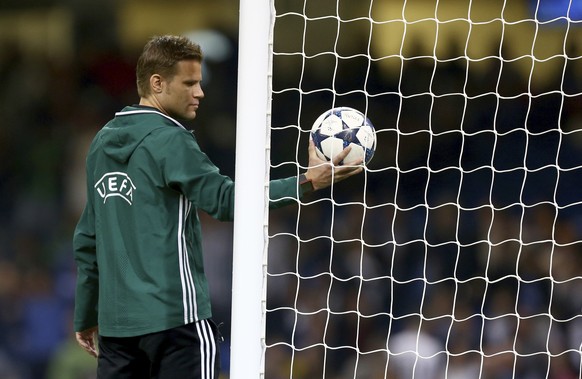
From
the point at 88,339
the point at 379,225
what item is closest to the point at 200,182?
the point at 88,339

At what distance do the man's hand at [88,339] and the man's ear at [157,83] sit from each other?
2.25ft

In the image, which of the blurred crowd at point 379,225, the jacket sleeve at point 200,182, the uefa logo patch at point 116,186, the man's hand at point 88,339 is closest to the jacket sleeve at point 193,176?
the jacket sleeve at point 200,182

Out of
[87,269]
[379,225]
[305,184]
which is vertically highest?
[305,184]

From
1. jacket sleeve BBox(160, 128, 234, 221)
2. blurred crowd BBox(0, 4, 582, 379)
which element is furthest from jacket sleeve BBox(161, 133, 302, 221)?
blurred crowd BBox(0, 4, 582, 379)

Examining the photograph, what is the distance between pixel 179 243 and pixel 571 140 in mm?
3408

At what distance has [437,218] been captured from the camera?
17.7 feet

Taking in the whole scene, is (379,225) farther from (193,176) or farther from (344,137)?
(193,176)

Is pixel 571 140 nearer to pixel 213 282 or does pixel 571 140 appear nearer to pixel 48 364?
pixel 213 282

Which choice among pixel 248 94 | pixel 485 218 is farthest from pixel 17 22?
pixel 248 94

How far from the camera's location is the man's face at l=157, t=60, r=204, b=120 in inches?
112

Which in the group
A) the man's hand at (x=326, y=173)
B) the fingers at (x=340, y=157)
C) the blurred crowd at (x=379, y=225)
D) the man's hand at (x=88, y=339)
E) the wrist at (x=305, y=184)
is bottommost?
the blurred crowd at (x=379, y=225)

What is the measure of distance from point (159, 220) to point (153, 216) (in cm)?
2

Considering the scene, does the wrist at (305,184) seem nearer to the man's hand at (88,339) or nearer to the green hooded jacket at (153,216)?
the green hooded jacket at (153,216)

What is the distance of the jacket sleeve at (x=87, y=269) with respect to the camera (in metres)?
2.89
